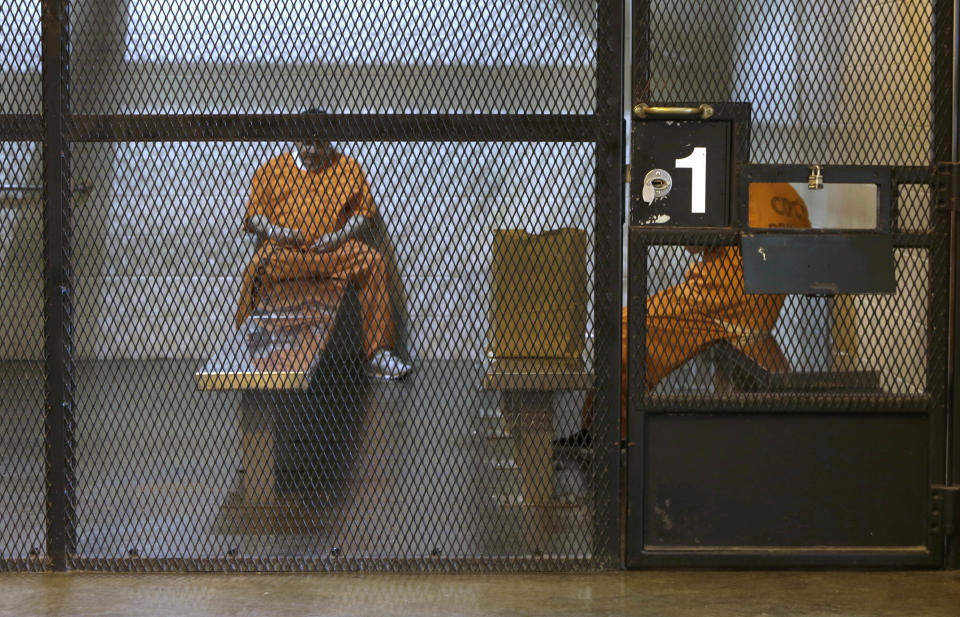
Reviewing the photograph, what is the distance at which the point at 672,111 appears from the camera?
2.51 metres

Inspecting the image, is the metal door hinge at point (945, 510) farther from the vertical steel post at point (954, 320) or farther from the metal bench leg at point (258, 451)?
the metal bench leg at point (258, 451)

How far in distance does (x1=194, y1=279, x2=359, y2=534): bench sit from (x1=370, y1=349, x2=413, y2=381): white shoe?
10 cm

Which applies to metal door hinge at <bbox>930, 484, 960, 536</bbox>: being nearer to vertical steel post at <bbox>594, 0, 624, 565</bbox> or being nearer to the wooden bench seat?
vertical steel post at <bbox>594, 0, 624, 565</bbox>

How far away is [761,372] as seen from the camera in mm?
2660

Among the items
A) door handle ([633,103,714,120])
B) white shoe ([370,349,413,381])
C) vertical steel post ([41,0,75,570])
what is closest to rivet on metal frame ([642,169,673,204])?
door handle ([633,103,714,120])

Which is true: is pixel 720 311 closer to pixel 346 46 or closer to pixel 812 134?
pixel 812 134

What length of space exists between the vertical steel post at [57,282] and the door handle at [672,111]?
1417mm

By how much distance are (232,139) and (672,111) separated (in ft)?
3.58

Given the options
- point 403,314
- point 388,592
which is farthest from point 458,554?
point 403,314

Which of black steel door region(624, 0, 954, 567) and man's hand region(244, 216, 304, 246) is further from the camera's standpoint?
man's hand region(244, 216, 304, 246)

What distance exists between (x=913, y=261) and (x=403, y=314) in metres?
1.43

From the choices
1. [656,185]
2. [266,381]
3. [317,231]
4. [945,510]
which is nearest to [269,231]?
[317,231]

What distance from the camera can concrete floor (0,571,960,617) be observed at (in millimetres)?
2350

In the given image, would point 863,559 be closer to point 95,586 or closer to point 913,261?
point 913,261
